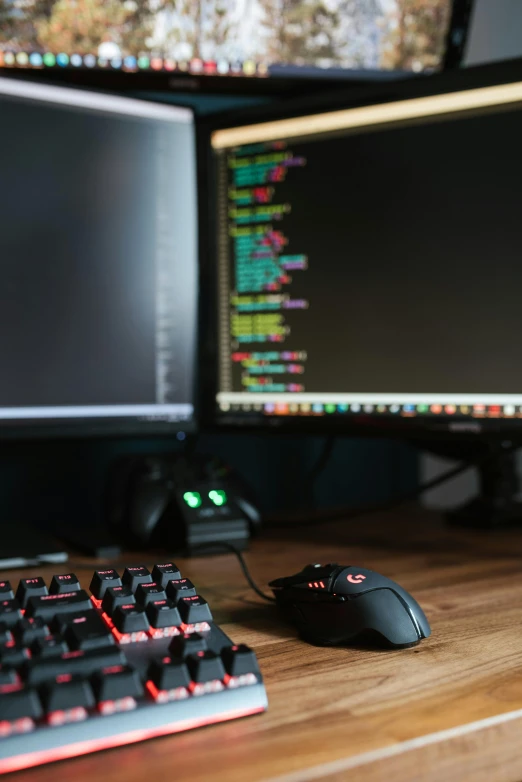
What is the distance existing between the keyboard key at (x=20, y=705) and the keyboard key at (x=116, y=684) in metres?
0.03

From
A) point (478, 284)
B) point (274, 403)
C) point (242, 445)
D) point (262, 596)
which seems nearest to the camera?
point (262, 596)

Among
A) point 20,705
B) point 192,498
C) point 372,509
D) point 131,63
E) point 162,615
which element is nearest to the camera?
point 20,705

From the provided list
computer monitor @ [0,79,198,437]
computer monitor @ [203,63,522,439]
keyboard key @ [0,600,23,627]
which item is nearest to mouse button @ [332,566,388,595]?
keyboard key @ [0,600,23,627]

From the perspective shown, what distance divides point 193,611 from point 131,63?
2.41 ft

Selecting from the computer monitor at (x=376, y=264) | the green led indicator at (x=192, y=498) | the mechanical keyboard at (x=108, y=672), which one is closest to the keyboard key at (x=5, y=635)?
the mechanical keyboard at (x=108, y=672)

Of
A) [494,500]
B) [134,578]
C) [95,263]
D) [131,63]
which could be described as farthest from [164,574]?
[131,63]

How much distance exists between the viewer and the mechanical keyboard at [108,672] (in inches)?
13.7

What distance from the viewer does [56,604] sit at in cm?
45

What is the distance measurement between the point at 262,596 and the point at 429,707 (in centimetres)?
22

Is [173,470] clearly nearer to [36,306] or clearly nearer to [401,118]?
[36,306]

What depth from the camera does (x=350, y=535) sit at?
2.93 ft

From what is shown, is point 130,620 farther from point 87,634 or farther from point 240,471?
point 240,471

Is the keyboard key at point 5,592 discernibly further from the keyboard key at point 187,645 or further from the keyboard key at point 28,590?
the keyboard key at point 187,645

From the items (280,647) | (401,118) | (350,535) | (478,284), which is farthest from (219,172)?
(280,647)
